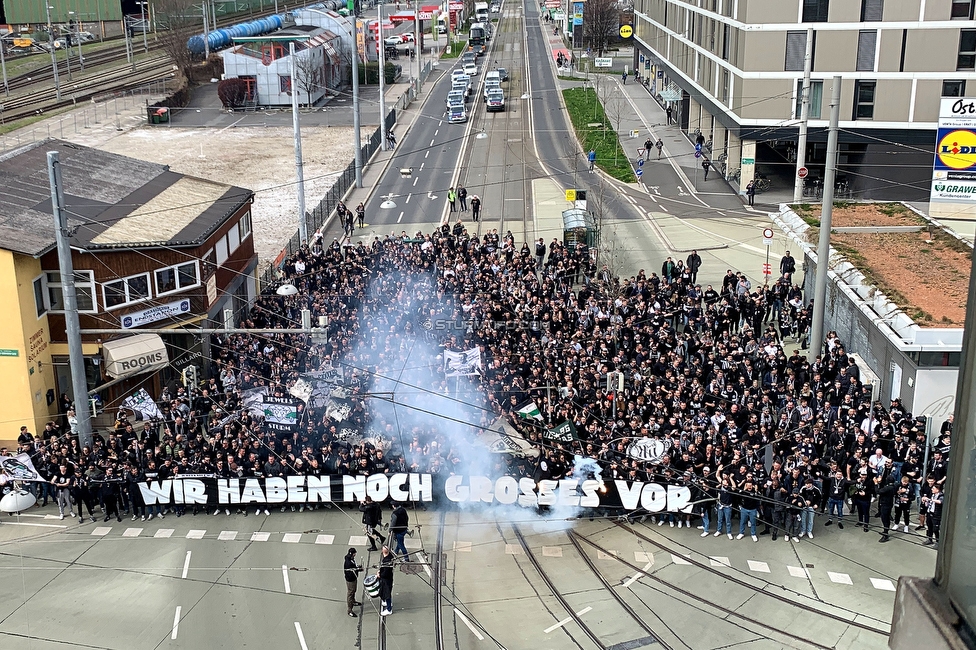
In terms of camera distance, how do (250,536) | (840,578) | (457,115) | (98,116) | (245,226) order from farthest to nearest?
(98,116) < (457,115) < (245,226) < (250,536) < (840,578)

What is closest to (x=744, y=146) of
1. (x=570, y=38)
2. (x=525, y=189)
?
(x=525, y=189)

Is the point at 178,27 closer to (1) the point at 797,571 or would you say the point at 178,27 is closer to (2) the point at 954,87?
(2) the point at 954,87

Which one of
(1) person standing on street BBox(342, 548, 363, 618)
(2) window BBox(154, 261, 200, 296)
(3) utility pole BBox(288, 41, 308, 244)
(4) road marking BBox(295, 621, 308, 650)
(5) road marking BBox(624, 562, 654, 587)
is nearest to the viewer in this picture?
(4) road marking BBox(295, 621, 308, 650)

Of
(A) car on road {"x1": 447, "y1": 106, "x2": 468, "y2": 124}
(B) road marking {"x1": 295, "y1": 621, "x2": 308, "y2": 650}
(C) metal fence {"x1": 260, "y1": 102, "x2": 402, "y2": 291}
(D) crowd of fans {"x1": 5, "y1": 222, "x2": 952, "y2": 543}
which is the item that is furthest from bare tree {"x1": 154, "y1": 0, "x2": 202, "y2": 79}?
(B) road marking {"x1": 295, "y1": 621, "x2": 308, "y2": 650}

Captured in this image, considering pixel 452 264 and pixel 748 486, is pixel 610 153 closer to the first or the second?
pixel 452 264

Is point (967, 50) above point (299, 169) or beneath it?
above

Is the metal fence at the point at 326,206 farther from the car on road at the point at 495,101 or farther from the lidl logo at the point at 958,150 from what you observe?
the lidl logo at the point at 958,150

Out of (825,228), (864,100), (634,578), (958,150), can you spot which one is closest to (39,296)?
(634,578)

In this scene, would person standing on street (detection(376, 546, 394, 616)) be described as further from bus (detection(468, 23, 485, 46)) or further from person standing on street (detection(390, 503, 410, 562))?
bus (detection(468, 23, 485, 46))
